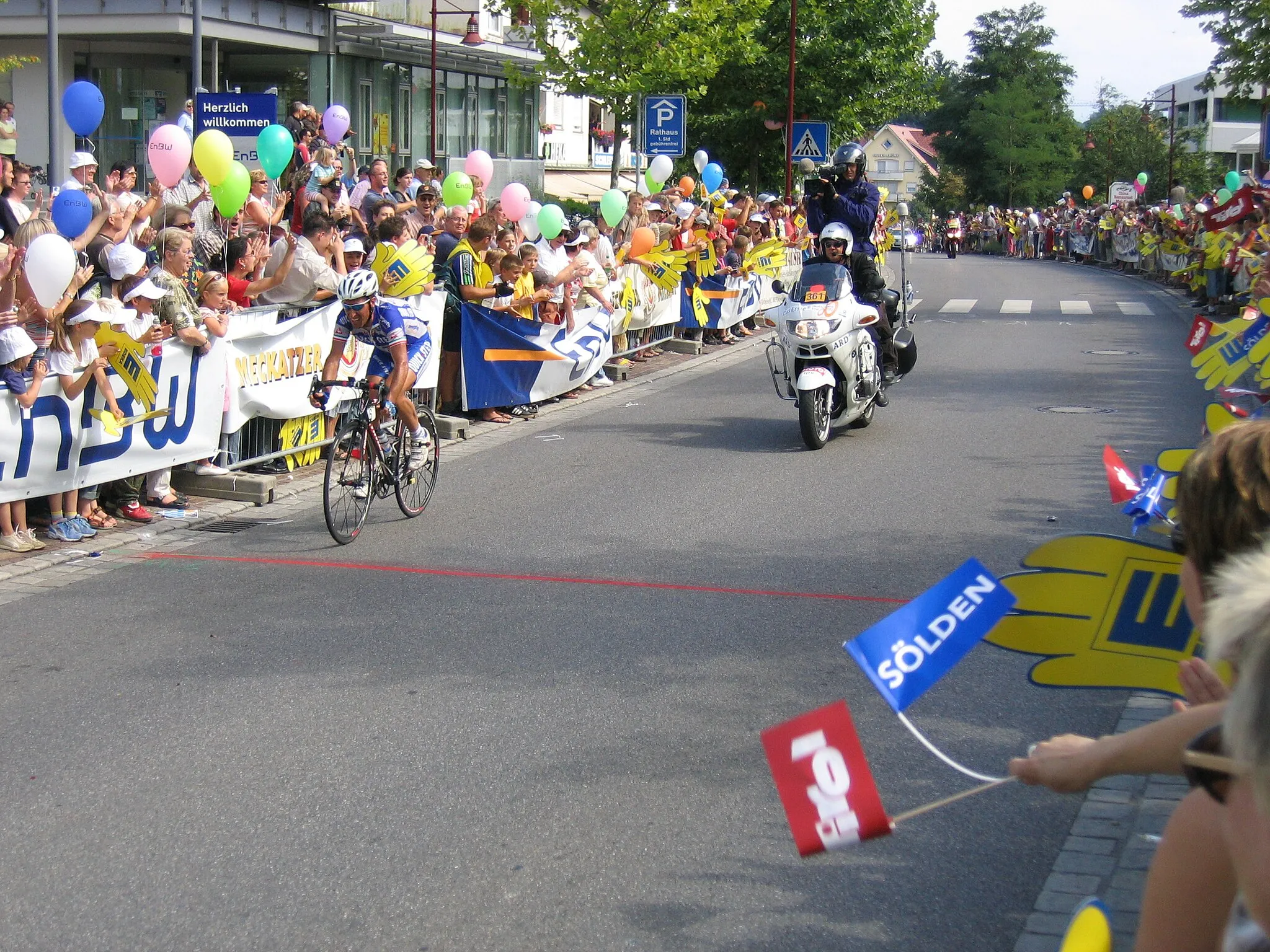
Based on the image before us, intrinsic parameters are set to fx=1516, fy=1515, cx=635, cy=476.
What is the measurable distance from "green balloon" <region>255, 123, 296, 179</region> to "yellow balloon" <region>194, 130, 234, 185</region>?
2310 mm

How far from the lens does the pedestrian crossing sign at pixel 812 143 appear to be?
31.4 m

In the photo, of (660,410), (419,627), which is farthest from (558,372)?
(419,627)

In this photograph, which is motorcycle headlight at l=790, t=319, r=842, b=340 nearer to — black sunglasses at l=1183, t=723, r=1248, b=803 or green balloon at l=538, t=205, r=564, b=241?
green balloon at l=538, t=205, r=564, b=241

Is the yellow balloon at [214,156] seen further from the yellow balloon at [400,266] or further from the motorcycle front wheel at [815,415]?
the motorcycle front wheel at [815,415]

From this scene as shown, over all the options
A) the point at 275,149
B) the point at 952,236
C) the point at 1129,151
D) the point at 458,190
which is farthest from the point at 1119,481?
the point at 1129,151

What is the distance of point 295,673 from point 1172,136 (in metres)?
60.6

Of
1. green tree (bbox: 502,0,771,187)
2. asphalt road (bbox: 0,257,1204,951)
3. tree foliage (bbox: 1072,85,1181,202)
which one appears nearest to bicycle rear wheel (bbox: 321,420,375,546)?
asphalt road (bbox: 0,257,1204,951)

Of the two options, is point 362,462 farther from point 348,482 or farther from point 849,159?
point 849,159

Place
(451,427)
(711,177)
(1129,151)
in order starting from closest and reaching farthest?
(451,427) < (711,177) < (1129,151)

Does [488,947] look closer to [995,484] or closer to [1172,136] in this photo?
[995,484]

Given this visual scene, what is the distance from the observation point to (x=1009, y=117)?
300 ft

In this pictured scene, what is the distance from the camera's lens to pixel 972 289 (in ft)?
113

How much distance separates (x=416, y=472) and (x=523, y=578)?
1.93 metres

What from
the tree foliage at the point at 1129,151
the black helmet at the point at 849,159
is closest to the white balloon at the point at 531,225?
the black helmet at the point at 849,159
